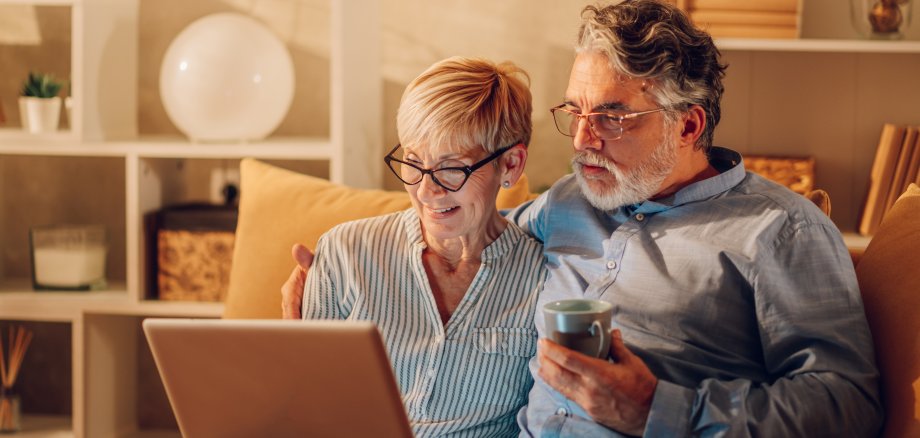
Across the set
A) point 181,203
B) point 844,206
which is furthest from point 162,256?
point 844,206

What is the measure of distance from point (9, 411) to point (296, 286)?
1411mm

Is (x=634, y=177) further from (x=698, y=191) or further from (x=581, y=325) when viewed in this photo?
(x=581, y=325)

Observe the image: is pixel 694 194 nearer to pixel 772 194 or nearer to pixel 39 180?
pixel 772 194

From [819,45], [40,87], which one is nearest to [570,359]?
[819,45]

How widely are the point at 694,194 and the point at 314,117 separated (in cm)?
145

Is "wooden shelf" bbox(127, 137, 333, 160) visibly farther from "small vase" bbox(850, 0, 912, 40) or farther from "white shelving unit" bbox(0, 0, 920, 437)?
"small vase" bbox(850, 0, 912, 40)

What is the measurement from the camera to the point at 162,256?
2594 mm

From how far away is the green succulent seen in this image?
263cm

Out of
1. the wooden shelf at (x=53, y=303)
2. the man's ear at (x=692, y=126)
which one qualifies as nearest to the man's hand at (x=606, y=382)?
the man's ear at (x=692, y=126)

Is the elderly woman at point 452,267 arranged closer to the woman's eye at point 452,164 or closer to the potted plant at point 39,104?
the woman's eye at point 452,164

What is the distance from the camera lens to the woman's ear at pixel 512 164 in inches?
67.1

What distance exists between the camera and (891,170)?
2.50 meters

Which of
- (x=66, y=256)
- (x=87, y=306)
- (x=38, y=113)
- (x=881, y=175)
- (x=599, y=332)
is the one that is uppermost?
(x=38, y=113)

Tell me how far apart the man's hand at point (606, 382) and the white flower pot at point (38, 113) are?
1701 millimetres
